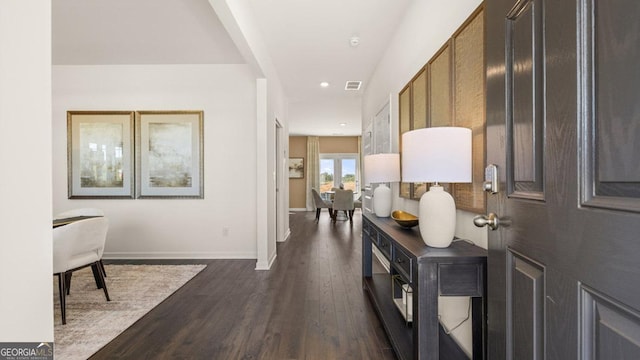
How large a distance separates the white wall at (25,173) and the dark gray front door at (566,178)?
1.30m

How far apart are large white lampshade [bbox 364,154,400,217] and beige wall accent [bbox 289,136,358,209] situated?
7430 millimetres

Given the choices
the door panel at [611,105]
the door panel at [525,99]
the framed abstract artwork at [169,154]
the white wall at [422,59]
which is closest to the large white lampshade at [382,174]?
the white wall at [422,59]

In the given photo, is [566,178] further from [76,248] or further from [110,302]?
[110,302]

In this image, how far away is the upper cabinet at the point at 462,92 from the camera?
1468mm

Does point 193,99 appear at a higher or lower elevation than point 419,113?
higher

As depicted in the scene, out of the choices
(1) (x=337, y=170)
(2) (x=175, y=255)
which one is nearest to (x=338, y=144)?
(1) (x=337, y=170)

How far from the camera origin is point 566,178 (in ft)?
2.04

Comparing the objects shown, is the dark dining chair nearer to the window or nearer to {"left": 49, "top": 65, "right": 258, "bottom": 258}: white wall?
the window

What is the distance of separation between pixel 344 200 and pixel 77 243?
5416mm

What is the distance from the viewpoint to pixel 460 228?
1.71m

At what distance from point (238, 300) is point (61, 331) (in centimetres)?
121

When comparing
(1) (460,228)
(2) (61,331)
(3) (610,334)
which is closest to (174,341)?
(2) (61,331)

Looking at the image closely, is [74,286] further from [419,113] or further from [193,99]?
[419,113]

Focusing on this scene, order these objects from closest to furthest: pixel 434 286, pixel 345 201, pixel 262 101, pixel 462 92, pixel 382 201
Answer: pixel 434 286 → pixel 462 92 → pixel 382 201 → pixel 262 101 → pixel 345 201
